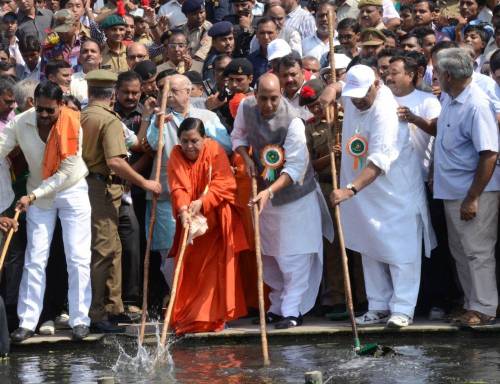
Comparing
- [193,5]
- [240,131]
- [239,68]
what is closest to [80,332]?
[240,131]

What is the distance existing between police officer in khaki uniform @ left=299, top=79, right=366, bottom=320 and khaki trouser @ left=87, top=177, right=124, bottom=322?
75.0 inches

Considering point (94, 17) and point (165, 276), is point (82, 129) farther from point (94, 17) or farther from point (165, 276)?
point (94, 17)

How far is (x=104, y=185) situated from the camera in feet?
38.2

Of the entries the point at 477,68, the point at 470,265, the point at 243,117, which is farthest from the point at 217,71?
the point at 470,265

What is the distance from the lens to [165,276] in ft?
40.2

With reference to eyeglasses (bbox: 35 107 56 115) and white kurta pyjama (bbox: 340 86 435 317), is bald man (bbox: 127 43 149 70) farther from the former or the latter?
white kurta pyjama (bbox: 340 86 435 317)

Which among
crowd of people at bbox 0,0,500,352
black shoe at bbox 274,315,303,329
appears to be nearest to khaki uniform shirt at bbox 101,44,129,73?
crowd of people at bbox 0,0,500,352

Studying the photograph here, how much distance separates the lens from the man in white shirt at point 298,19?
15.6 metres

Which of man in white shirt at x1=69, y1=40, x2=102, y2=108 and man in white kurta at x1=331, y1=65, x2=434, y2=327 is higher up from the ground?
man in white shirt at x1=69, y1=40, x2=102, y2=108

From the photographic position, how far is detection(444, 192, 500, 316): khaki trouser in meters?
11.1

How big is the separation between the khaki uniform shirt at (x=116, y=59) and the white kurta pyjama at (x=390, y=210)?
4075 mm

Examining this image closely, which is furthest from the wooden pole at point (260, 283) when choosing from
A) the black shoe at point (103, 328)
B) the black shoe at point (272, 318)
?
the black shoe at point (103, 328)

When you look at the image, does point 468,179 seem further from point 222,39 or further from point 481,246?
point 222,39

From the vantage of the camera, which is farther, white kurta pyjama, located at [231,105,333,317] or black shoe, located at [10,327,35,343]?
white kurta pyjama, located at [231,105,333,317]
